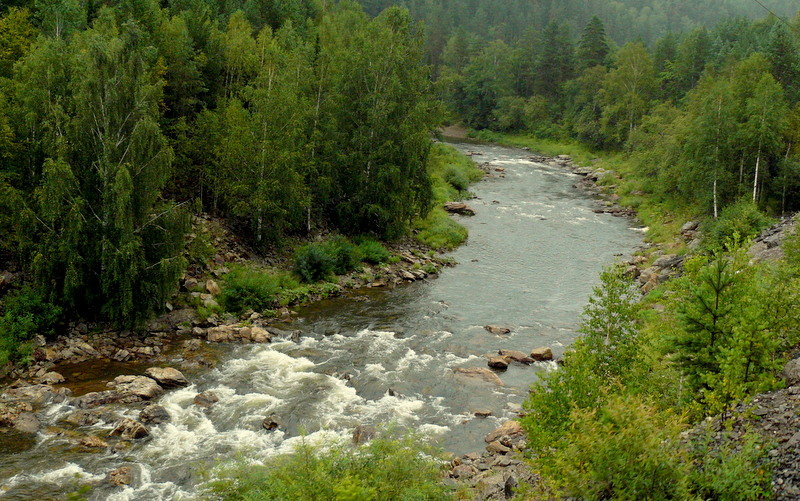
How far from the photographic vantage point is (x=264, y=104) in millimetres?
34875

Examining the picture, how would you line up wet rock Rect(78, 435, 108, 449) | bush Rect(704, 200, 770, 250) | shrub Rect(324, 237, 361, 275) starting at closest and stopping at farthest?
wet rock Rect(78, 435, 108, 449)
shrub Rect(324, 237, 361, 275)
bush Rect(704, 200, 770, 250)

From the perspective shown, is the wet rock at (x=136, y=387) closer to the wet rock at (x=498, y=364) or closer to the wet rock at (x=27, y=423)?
the wet rock at (x=27, y=423)

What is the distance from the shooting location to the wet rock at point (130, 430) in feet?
62.7

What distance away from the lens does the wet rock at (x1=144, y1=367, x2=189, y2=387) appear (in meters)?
22.8

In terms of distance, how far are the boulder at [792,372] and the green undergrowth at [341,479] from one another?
8.89m

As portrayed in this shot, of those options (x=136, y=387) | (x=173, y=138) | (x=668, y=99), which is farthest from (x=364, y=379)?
(x=668, y=99)

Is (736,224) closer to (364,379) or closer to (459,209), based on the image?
(459,209)

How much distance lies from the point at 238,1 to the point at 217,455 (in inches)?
2213

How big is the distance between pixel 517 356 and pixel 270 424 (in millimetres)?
11967

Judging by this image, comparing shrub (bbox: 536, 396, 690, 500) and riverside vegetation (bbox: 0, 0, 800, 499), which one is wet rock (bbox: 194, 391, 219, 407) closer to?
riverside vegetation (bbox: 0, 0, 800, 499)

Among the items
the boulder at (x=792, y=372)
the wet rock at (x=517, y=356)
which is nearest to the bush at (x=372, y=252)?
the wet rock at (x=517, y=356)

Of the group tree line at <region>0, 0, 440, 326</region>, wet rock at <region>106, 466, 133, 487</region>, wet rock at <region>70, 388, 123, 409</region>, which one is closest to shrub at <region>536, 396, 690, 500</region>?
wet rock at <region>106, 466, 133, 487</region>

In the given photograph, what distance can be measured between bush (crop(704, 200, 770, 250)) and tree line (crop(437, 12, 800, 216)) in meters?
2.94

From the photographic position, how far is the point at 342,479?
13.0m
